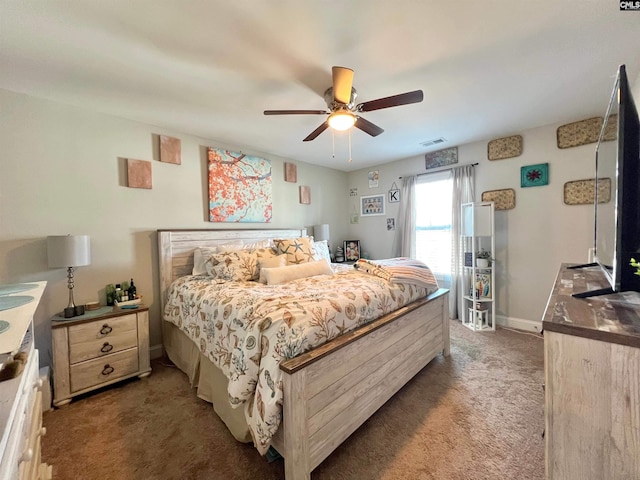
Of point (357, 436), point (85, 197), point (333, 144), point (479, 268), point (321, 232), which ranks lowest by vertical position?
point (357, 436)

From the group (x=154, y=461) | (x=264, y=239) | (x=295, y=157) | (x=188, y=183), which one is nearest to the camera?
(x=154, y=461)

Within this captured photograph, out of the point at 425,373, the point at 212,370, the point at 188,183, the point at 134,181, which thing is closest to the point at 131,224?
the point at 134,181

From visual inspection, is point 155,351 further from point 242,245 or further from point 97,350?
point 242,245

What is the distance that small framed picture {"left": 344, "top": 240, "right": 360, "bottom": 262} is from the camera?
4570mm

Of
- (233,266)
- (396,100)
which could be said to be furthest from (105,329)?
(396,100)

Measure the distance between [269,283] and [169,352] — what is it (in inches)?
53.1

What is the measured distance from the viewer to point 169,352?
260 centimetres

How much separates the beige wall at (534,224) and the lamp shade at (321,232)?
2.20 metres

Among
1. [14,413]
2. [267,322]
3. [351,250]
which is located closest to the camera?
[14,413]

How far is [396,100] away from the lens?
68.5 inches

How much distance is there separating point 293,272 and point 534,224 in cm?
296

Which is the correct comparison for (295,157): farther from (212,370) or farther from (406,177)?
(212,370)

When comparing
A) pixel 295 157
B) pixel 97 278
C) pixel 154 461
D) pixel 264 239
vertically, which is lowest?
pixel 154 461

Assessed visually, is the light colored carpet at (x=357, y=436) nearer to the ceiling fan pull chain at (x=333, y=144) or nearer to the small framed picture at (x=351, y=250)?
the small framed picture at (x=351, y=250)
